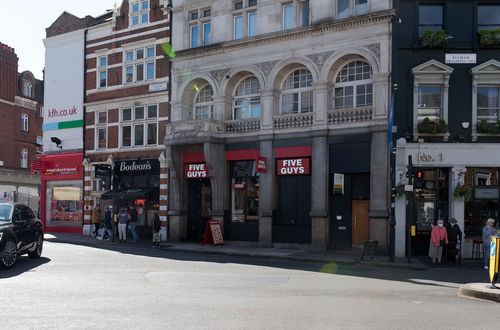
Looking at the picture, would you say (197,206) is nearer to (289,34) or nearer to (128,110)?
(128,110)

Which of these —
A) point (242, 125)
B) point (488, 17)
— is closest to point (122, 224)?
point (242, 125)

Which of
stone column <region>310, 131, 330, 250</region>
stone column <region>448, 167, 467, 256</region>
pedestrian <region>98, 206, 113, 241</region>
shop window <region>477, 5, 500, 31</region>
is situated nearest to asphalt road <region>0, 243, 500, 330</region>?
stone column <region>448, 167, 467, 256</region>

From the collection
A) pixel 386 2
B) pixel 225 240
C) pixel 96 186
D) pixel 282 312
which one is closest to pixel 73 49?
pixel 96 186

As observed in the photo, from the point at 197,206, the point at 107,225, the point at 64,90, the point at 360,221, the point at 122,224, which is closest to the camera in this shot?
the point at 360,221

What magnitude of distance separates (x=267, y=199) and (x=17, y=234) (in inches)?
463

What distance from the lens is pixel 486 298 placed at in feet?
35.3

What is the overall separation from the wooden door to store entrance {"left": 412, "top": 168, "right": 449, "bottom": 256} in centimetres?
195

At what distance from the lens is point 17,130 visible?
49.1 metres

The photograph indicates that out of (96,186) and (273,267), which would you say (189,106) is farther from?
(273,267)

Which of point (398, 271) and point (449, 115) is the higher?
point (449, 115)

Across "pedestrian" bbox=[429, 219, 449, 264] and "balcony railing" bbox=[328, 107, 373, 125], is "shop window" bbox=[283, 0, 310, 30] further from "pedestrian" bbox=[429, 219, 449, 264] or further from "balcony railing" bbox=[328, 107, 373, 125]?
"pedestrian" bbox=[429, 219, 449, 264]

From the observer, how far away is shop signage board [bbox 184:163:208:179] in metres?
25.7

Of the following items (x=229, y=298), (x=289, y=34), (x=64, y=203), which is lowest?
(x=229, y=298)

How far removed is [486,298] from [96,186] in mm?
24733
